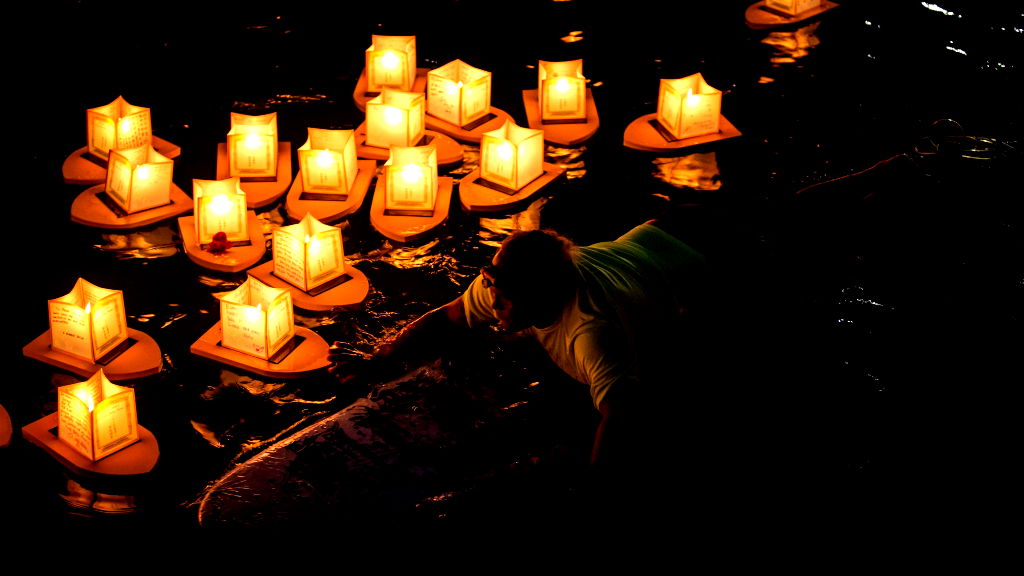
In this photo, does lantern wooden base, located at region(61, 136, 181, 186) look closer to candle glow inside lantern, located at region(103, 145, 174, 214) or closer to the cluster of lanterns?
the cluster of lanterns

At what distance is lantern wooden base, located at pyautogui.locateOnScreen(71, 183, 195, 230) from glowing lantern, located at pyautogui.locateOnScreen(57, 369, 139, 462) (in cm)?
131

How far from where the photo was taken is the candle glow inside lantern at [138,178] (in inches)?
168

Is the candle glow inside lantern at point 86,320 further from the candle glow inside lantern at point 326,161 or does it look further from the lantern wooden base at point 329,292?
the candle glow inside lantern at point 326,161

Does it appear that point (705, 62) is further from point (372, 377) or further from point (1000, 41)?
point (372, 377)

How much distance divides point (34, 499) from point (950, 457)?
120 inches

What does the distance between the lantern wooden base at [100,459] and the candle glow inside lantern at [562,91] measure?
109 inches

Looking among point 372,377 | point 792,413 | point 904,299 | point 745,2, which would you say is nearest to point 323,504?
point 372,377

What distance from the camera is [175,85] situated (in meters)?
5.48

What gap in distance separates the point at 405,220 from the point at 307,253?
2.16 feet

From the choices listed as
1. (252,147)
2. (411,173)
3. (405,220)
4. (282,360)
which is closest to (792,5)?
(411,173)

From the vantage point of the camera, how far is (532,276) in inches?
110

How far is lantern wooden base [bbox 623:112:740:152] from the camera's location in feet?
16.1

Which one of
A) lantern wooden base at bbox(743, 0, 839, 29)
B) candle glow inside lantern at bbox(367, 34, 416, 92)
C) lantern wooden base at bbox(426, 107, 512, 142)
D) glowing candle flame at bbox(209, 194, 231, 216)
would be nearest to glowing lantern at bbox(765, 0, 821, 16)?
lantern wooden base at bbox(743, 0, 839, 29)

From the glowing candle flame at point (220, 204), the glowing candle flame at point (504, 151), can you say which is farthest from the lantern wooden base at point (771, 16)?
the glowing candle flame at point (220, 204)
